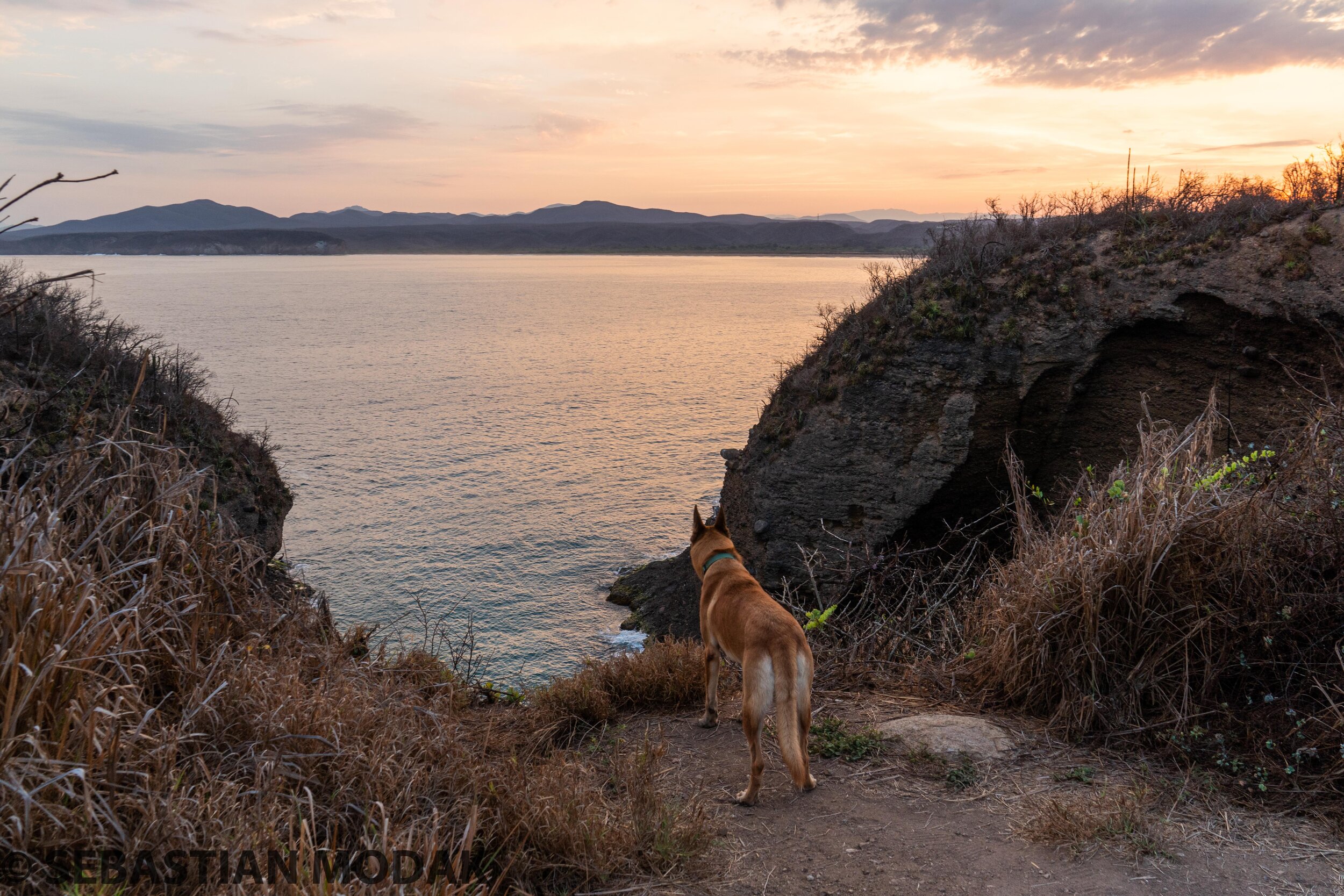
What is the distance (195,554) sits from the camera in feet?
15.0

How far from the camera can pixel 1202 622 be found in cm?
492

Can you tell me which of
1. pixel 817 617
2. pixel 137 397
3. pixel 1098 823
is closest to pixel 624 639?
pixel 817 617

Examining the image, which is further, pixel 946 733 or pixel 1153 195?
pixel 1153 195

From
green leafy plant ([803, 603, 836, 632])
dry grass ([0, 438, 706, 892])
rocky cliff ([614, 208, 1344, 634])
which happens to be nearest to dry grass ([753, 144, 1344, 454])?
rocky cliff ([614, 208, 1344, 634])

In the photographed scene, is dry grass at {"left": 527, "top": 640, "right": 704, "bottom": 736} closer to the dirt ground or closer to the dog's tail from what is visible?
the dirt ground

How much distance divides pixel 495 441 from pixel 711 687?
27.9m

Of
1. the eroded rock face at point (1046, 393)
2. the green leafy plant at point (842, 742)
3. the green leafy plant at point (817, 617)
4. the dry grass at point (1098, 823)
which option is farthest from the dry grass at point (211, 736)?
the eroded rock face at point (1046, 393)

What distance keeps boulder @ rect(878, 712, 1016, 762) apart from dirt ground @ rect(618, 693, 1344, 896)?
100 mm

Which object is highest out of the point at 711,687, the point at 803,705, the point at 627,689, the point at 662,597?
the point at 803,705

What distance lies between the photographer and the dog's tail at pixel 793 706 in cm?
447

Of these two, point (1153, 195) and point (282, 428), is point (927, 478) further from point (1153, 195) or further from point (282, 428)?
point (282, 428)

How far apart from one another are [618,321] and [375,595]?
204 feet

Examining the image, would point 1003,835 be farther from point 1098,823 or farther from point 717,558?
point 717,558

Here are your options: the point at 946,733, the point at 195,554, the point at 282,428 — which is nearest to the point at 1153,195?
the point at 946,733
